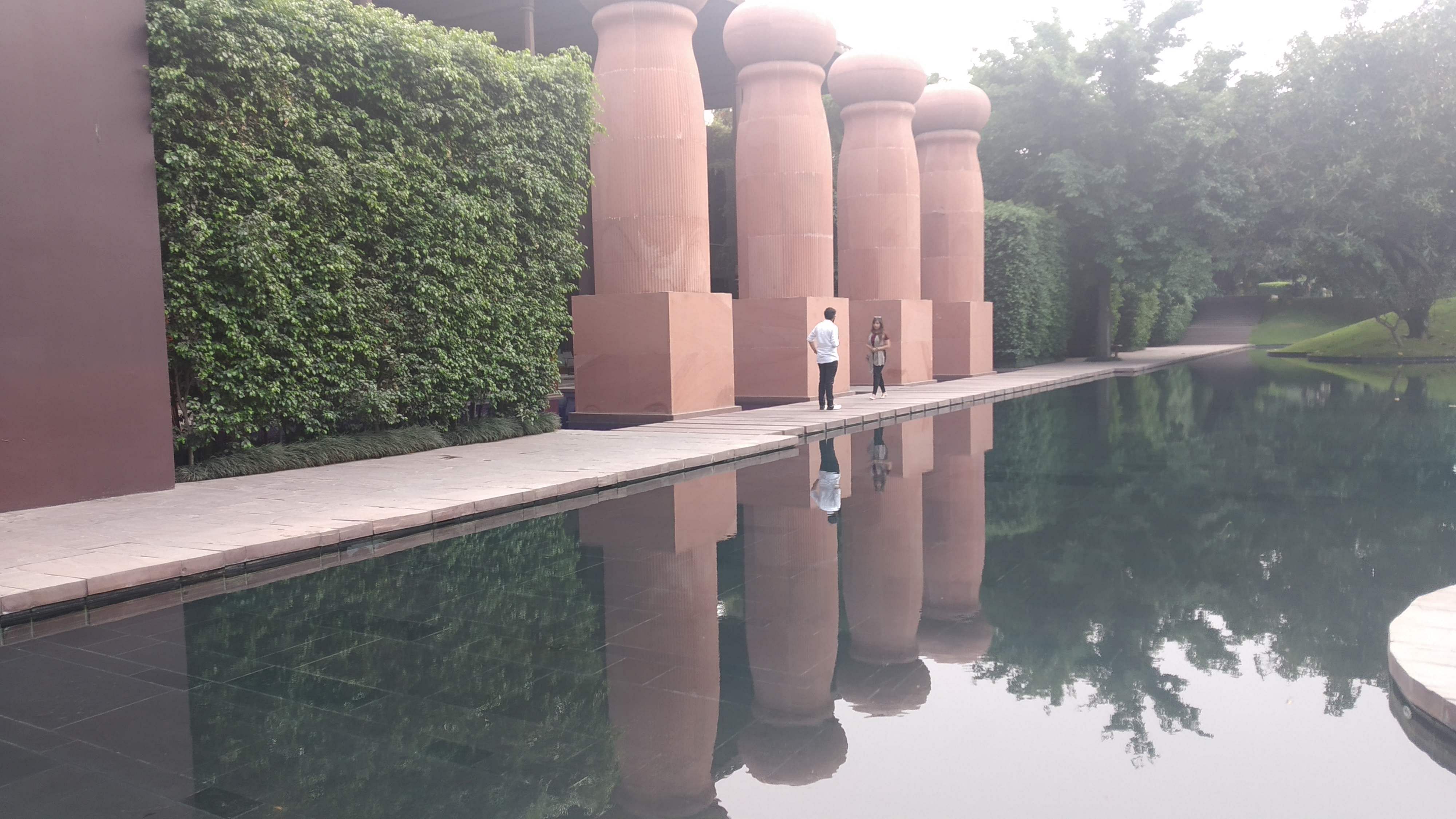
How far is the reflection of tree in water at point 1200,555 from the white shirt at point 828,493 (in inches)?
50.3

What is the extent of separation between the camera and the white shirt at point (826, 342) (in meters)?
17.2

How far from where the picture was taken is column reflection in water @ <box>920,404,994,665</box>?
16.4 ft

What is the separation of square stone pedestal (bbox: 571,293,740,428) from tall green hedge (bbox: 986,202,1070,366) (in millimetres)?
15990

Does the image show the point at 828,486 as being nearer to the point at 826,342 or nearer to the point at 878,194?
the point at 826,342

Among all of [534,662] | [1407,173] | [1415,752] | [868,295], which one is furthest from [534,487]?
[1407,173]

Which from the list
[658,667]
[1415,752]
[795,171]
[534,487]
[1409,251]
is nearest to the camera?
[1415,752]

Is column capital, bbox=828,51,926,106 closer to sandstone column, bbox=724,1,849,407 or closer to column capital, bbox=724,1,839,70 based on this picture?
sandstone column, bbox=724,1,849,407

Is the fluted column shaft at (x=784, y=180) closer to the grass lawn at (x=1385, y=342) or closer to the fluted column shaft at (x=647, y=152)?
the fluted column shaft at (x=647, y=152)

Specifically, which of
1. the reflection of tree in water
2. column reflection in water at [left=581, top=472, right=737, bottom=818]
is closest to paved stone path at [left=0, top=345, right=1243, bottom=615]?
column reflection in water at [left=581, top=472, right=737, bottom=818]

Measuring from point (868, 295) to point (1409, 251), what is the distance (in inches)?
849

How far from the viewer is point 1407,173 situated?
32938 millimetres

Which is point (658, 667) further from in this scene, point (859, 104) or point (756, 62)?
point (859, 104)

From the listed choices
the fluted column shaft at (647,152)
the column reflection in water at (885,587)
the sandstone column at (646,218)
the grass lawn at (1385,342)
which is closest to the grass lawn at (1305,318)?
the grass lawn at (1385,342)

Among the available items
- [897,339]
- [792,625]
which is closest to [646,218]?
[897,339]
